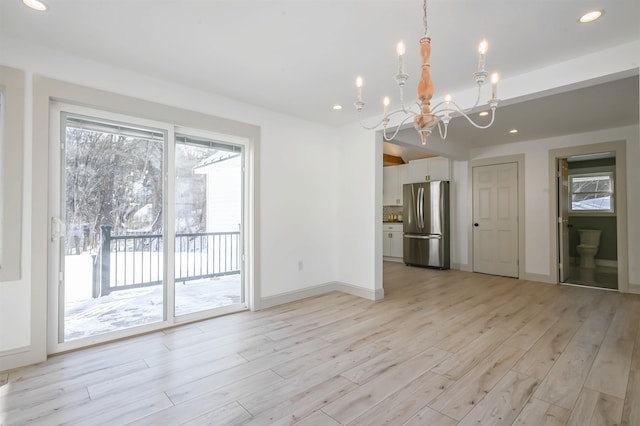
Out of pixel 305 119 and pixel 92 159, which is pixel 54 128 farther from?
pixel 305 119

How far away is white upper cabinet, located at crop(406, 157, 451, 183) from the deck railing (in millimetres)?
4670

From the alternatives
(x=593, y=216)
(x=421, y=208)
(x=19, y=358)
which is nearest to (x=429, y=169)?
(x=421, y=208)

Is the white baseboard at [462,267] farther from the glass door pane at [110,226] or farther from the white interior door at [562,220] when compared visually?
the glass door pane at [110,226]

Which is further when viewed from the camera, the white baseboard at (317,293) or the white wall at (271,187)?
the white baseboard at (317,293)

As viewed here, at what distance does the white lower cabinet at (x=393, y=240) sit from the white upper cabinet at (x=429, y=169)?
3.88 ft

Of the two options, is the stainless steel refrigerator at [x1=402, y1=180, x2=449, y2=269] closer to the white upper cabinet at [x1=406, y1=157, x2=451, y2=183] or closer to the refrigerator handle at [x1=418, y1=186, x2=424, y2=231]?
the refrigerator handle at [x1=418, y1=186, x2=424, y2=231]

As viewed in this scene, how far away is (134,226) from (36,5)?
5.93 feet

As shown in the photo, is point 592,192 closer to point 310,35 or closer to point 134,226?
point 310,35

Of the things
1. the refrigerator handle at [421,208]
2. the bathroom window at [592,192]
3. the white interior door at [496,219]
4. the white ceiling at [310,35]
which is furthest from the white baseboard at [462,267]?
the white ceiling at [310,35]

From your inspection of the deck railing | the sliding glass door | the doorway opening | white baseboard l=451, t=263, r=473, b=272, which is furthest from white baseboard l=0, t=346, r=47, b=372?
the doorway opening

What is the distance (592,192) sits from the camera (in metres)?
6.84

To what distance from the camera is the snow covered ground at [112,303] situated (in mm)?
2645

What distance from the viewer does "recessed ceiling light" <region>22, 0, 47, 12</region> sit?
6.18 feet

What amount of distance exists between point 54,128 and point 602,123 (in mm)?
6785
